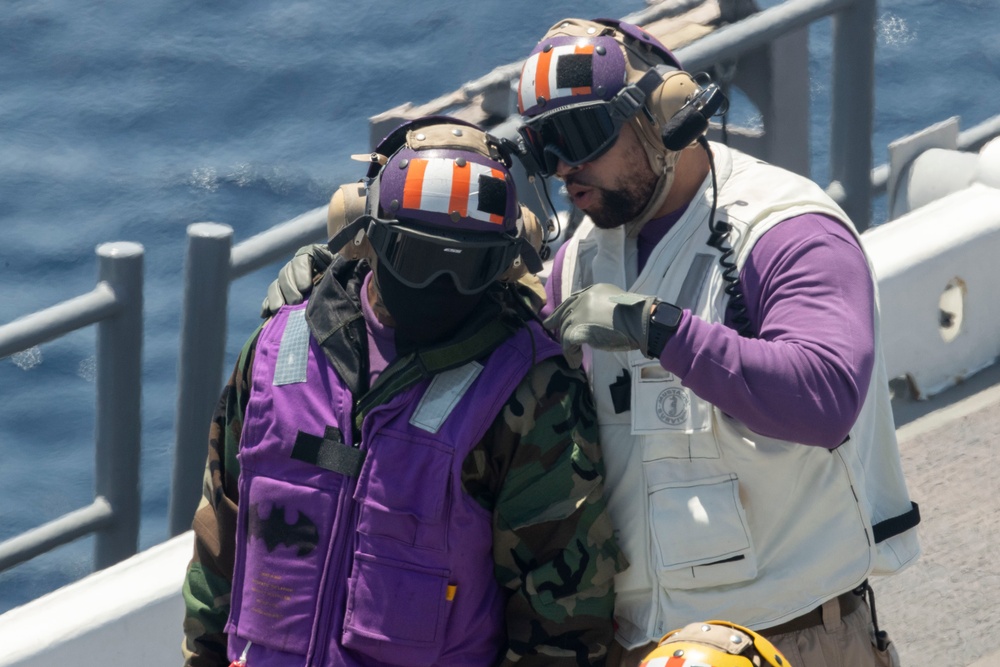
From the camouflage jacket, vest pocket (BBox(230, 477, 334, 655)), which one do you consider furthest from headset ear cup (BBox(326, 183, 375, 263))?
vest pocket (BBox(230, 477, 334, 655))

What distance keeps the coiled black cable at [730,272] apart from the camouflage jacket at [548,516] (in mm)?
378

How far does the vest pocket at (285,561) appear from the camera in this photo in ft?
11.5

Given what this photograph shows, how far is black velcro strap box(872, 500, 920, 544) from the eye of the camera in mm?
3660

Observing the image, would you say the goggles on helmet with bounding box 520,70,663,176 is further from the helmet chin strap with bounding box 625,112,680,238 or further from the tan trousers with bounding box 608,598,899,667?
the tan trousers with bounding box 608,598,899,667

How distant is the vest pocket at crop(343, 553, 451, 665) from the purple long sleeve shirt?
69cm

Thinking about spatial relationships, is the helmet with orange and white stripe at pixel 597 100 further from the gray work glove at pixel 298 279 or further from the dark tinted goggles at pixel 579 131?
the gray work glove at pixel 298 279

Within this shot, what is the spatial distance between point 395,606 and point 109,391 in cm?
243

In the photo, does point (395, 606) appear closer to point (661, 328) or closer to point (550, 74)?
point (661, 328)

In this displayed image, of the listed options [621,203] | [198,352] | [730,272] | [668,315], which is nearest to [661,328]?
[668,315]

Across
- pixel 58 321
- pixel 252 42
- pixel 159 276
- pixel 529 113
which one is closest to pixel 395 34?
pixel 252 42

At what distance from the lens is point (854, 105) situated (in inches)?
269

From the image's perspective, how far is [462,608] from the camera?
351 centimetres

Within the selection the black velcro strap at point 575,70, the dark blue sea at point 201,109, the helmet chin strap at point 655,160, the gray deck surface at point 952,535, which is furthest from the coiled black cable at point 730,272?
Answer: the dark blue sea at point 201,109

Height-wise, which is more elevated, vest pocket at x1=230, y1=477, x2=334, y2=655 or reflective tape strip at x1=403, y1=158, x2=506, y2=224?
reflective tape strip at x1=403, y1=158, x2=506, y2=224
